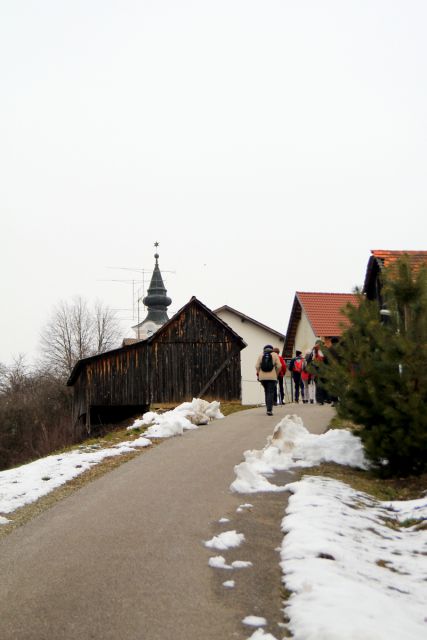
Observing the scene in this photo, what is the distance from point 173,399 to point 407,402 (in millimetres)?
21994

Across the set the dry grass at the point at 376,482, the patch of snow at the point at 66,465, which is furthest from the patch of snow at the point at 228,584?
the dry grass at the point at 376,482

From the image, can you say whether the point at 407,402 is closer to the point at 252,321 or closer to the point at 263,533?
the point at 263,533

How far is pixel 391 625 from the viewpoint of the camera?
461 centimetres

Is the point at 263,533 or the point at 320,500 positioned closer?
the point at 263,533

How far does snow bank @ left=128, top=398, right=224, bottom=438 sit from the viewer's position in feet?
52.1

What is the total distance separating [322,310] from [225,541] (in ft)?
113

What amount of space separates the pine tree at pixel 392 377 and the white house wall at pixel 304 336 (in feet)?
95.5

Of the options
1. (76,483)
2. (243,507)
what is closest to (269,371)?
(76,483)

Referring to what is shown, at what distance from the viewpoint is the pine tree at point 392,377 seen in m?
9.93

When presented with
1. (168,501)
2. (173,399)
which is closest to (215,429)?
Answer: (168,501)

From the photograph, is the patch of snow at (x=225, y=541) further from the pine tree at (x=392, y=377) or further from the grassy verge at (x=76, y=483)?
the pine tree at (x=392, y=377)

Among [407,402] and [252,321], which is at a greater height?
[252,321]

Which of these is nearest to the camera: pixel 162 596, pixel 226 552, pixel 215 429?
pixel 162 596

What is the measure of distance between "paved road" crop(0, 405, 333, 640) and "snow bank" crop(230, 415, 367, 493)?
89 cm
